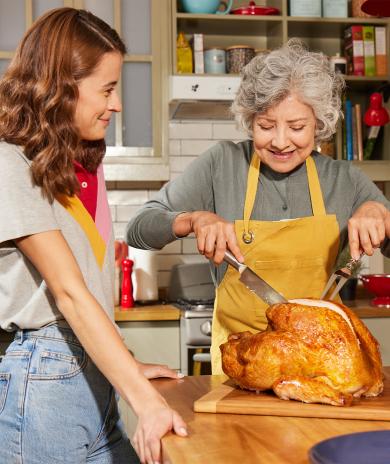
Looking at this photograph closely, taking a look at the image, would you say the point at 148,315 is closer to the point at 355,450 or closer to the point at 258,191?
the point at 258,191

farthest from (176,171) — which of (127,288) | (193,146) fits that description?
(127,288)

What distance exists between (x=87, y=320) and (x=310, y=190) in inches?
36.6

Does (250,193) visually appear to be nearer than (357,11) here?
Yes

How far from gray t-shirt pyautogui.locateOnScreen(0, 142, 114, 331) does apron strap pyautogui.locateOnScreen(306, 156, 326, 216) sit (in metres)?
0.74

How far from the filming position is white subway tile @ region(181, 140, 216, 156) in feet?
13.0

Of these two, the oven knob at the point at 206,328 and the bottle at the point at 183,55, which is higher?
the bottle at the point at 183,55

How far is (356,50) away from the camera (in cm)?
379

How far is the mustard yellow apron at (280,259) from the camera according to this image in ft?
6.72

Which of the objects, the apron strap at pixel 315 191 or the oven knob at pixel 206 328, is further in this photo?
the oven knob at pixel 206 328

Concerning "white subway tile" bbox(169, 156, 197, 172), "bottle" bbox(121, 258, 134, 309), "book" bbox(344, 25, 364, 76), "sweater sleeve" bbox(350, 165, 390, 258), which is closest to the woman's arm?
"sweater sleeve" bbox(350, 165, 390, 258)

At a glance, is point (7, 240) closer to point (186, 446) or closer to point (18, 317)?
point (18, 317)

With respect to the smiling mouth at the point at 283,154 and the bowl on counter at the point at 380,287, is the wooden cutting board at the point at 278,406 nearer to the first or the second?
the smiling mouth at the point at 283,154

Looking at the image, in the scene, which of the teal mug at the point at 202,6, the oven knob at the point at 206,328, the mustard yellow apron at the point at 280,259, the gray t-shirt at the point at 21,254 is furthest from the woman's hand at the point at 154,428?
the teal mug at the point at 202,6

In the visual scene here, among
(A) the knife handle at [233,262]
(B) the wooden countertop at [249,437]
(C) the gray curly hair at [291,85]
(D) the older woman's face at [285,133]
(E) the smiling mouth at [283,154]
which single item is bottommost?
(B) the wooden countertop at [249,437]
